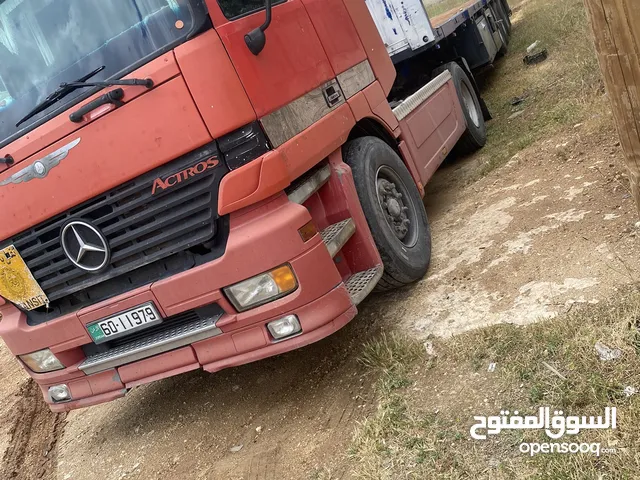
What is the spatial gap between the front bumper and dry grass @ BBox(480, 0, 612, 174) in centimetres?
321

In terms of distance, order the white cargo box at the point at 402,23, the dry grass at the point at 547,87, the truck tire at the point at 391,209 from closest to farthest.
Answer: the truck tire at the point at 391,209, the dry grass at the point at 547,87, the white cargo box at the point at 402,23

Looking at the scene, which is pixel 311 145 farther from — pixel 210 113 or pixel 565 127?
pixel 565 127

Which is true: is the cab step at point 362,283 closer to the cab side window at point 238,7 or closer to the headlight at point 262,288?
the headlight at point 262,288

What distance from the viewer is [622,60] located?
2.03m

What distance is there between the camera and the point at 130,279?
318cm

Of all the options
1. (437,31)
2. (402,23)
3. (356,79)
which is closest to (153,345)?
(356,79)

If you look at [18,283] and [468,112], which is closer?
[18,283]

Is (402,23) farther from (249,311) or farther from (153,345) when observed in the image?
(153,345)

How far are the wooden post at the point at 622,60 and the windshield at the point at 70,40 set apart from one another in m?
1.77

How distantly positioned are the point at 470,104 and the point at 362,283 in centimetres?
430

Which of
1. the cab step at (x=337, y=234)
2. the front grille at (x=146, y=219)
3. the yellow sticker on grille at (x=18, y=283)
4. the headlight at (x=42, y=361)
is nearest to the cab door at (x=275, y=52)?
the front grille at (x=146, y=219)

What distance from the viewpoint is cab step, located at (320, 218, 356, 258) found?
3.13 meters

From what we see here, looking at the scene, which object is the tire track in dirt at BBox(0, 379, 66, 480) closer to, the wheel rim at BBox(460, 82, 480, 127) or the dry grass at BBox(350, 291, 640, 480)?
the dry grass at BBox(350, 291, 640, 480)

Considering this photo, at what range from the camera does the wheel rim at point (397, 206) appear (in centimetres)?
391
